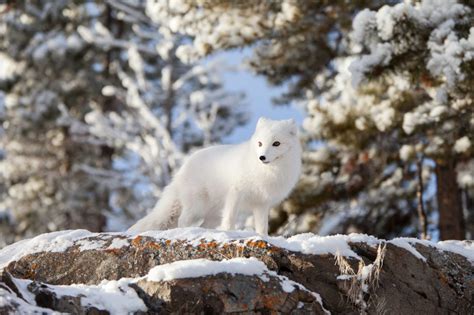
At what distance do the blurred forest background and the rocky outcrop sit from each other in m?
3.08

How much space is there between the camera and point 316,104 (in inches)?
420

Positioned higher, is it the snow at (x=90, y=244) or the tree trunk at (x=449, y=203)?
the snow at (x=90, y=244)

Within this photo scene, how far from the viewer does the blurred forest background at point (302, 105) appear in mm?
8034

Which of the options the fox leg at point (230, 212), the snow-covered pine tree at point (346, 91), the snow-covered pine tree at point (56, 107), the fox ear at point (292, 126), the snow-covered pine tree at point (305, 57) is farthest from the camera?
the snow-covered pine tree at point (56, 107)

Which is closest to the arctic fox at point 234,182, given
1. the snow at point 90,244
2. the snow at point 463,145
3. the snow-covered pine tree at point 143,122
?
the snow at point 90,244

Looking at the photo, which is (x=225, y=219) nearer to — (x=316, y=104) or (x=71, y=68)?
(x=316, y=104)

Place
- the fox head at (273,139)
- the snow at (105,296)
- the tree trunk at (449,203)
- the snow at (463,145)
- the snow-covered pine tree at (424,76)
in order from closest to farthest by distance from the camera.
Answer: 1. the snow at (105,296)
2. the fox head at (273,139)
3. the snow-covered pine tree at (424,76)
4. the snow at (463,145)
5. the tree trunk at (449,203)

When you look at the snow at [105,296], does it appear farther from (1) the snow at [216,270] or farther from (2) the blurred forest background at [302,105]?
(2) the blurred forest background at [302,105]

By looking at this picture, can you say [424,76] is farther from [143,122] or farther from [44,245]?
[143,122]

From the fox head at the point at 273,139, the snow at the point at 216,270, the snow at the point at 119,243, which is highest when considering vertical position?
the fox head at the point at 273,139

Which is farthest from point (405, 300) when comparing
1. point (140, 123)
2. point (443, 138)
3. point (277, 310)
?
point (140, 123)

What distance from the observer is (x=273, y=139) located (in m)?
6.12

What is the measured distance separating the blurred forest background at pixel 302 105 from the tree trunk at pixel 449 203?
0.8 inches

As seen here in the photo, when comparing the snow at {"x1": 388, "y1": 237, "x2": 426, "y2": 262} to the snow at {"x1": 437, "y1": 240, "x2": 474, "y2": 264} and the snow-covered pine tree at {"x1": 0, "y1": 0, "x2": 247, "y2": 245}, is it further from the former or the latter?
the snow-covered pine tree at {"x1": 0, "y1": 0, "x2": 247, "y2": 245}
